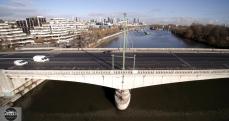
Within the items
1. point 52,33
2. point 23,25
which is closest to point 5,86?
point 52,33

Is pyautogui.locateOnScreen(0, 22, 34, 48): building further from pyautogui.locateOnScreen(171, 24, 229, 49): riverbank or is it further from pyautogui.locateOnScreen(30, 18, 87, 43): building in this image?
pyautogui.locateOnScreen(171, 24, 229, 49): riverbank

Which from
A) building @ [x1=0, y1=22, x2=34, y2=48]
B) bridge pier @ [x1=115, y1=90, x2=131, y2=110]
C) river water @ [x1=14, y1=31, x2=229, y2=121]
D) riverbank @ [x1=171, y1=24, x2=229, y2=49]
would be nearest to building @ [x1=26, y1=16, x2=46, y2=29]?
→ building @ [x1=0, y1=22, x2=34, y2=48]

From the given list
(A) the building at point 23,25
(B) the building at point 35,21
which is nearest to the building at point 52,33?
(A) the building at point 23,25

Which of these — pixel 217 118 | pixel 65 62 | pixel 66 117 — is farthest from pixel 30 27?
pixel 217 118

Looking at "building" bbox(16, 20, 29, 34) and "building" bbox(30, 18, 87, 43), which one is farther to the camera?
"building" bbox(16, 20, 29, 34)

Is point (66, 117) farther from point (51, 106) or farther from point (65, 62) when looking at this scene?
point (65, 62)

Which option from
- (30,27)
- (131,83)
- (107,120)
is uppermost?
(30,27)

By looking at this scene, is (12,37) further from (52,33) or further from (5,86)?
(5,86)

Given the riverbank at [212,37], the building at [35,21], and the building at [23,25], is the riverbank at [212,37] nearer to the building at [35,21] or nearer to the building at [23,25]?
the building at [35,21]
